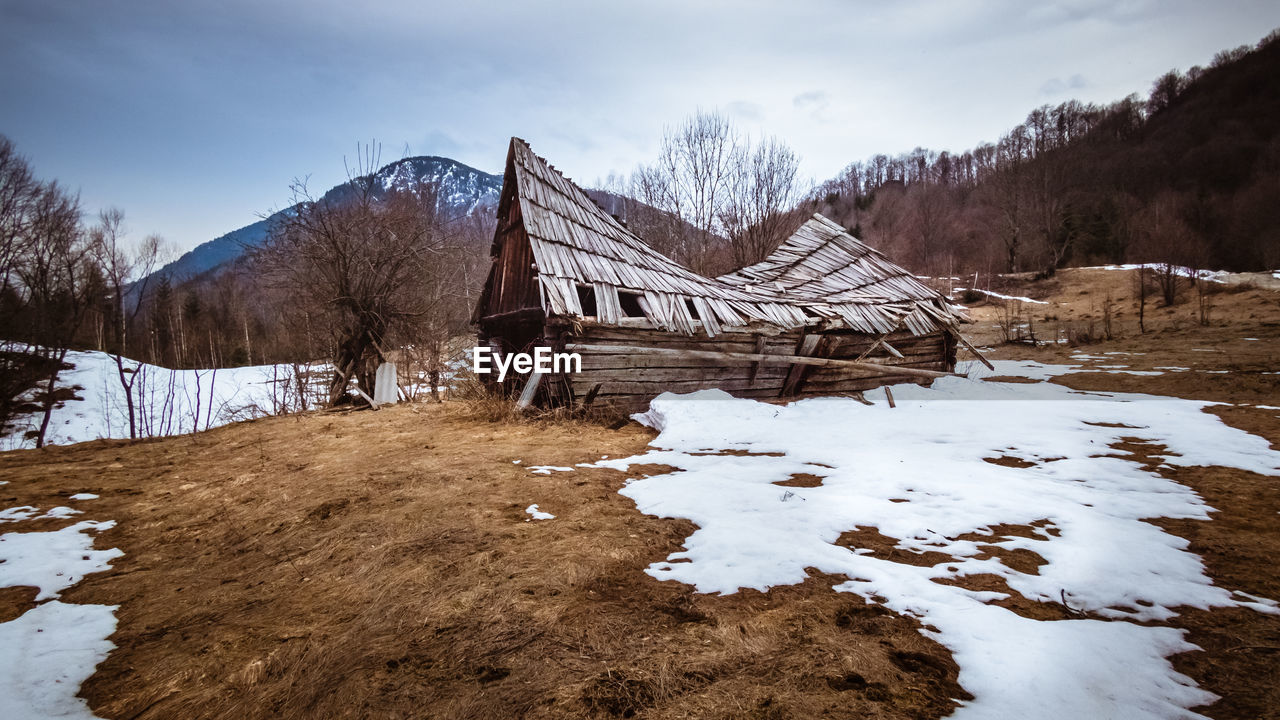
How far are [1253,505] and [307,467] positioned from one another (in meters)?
8.67

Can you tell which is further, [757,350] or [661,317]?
[757,350]

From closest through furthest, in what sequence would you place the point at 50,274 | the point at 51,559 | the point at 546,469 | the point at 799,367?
the point at 51,559, the point at 546,469, the point at 799,367, the point at 50,274

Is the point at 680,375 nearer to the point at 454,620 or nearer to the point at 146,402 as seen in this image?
the point at 454,620

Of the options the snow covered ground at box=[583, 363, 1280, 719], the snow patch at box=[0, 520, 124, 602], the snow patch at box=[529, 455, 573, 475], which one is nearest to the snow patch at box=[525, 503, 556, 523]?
the snow covered ground at box=[583, 363, 1280, 719]

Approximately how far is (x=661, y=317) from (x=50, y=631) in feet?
22.2

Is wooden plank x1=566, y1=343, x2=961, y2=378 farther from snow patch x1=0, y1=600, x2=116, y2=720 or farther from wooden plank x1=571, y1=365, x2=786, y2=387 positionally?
snow patch x1=0, y1=600, x2=116, y2=720

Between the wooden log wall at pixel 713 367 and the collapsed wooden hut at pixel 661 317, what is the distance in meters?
0.02

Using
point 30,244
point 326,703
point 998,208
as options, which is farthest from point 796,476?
point 998,208

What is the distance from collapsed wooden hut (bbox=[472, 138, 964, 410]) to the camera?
7562mm

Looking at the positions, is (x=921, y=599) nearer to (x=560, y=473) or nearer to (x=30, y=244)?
(x=560, y=473)

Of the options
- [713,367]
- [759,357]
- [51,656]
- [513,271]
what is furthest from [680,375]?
[51,656]

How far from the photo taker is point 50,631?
2.14 meters

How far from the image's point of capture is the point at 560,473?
467 cm

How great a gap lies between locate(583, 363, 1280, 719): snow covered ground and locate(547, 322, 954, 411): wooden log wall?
88 centimetres
